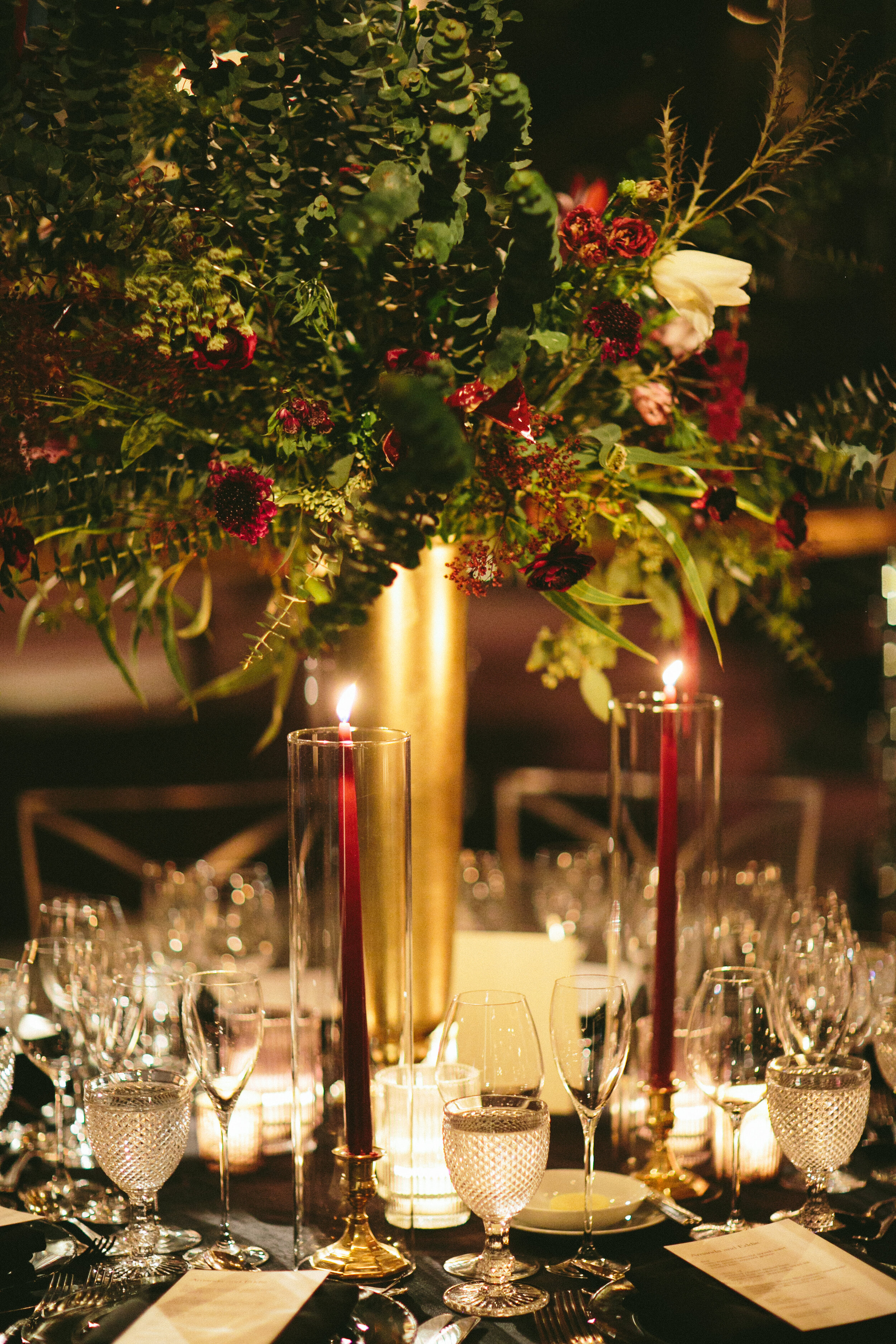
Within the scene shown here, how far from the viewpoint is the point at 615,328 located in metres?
1.03

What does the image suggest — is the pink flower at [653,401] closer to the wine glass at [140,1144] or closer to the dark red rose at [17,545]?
the dark red rose at [17,545]

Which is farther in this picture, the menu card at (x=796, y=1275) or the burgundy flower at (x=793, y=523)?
the burgundy flower at (x=793, y=523)

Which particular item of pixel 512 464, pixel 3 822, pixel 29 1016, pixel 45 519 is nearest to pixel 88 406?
pixel 45 519

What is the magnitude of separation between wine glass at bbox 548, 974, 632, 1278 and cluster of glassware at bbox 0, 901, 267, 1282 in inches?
9.4

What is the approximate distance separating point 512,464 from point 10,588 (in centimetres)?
44

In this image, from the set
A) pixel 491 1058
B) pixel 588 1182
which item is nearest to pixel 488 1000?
pixel 491 1058

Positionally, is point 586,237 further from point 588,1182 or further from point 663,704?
point 588,1182

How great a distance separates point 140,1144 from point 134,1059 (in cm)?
24

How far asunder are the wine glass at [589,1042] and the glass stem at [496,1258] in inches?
2.0

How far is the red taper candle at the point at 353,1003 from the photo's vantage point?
97cm

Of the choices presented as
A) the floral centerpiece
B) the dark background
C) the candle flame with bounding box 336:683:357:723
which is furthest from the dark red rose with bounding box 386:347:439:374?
the dark background

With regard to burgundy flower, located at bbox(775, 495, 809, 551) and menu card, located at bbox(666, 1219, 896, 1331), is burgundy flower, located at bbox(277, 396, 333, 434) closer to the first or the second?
burgundy flower, located at bbox(775, 495, 809, 551)

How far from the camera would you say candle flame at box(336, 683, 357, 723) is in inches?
40.1

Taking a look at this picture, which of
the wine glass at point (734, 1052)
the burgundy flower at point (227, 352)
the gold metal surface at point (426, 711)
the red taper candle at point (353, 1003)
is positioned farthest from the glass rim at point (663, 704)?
the burgundy flower at point (227, 352)
